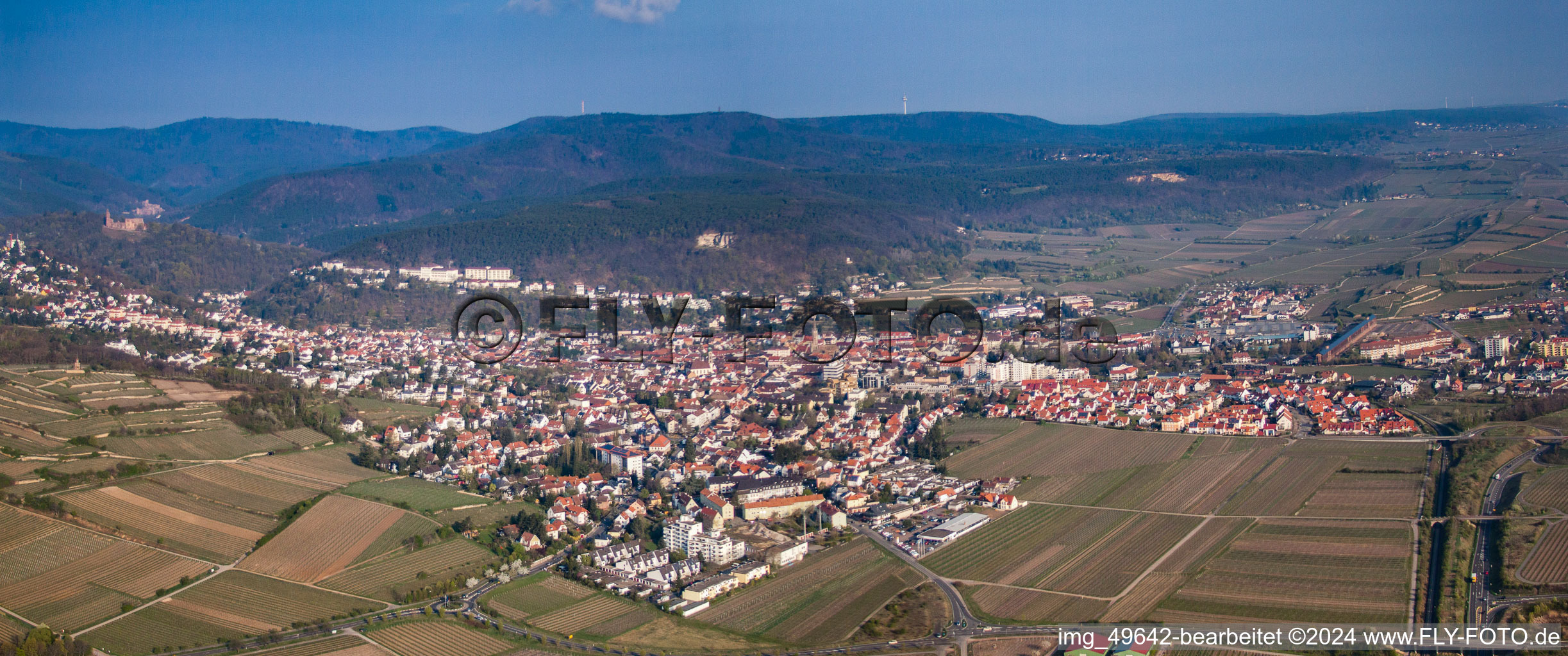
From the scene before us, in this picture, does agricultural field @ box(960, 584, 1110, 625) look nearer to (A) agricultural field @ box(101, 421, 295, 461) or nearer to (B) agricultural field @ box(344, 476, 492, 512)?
(B) agricultural field @ box(344, 476, 492, 512)

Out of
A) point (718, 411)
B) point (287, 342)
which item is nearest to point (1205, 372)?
point (718, 411)


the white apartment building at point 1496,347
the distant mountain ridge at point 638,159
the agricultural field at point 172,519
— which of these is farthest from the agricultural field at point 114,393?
the distant mountain ridge at point 638,159

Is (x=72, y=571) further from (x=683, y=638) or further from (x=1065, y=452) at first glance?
(x=1065, y=452)

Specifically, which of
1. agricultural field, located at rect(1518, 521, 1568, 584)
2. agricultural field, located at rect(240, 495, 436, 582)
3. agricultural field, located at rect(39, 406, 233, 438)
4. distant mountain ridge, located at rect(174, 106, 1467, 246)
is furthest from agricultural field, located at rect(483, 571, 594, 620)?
distant mountain ridge, located at rect(174, 106, 1467, 246)

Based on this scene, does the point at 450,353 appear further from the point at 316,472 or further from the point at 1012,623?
the point at 1012,623

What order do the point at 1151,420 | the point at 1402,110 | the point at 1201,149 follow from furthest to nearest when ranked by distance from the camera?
the point at 1402,110, the point at 1201,149, the point at 1151,420

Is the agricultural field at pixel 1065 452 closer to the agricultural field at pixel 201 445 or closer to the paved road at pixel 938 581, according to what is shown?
the paved road at pixel 938 581
